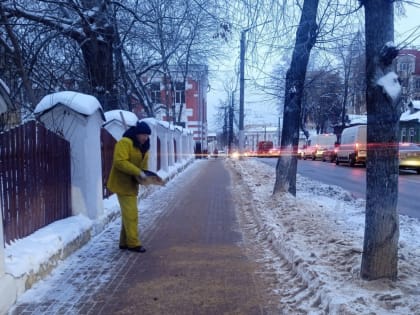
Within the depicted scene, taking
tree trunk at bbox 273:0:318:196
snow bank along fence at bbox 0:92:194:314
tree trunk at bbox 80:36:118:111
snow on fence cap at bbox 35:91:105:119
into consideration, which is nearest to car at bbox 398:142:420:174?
tree trunk at bbox 273:0:318:196

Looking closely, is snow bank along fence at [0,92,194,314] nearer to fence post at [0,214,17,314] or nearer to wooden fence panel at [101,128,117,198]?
fence post at [0,214,17,314]

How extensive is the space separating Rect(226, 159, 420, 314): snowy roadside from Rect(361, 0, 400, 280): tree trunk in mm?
235

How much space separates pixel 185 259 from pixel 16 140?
260 centimetres

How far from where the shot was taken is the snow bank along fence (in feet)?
16.1

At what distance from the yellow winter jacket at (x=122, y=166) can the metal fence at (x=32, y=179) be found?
917 millimetres

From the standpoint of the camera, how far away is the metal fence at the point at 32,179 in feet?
16.0

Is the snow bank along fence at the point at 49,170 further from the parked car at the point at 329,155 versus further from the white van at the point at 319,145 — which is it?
the white van at the point at 319,145

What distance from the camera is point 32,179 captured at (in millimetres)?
5590

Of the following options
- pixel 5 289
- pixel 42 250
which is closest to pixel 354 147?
pixel 42 250

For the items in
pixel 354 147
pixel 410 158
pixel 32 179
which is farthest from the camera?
pixel 354 147

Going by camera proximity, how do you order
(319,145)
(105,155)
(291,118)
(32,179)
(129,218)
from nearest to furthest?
1. (32,179)
2. (129,218)
3. (105,155)
4. (291,118)
5. (319,145)

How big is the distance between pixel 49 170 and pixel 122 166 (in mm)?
1151

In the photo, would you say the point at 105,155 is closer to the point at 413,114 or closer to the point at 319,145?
the point at 319,145

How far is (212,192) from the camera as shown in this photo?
43.4 feet
